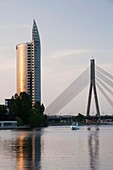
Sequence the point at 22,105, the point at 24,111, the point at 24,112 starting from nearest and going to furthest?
the point at 22,105 → the point at 24,111 → the point at 24,112

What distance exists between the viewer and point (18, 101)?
134875mm

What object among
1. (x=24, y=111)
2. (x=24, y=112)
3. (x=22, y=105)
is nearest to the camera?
(x=22, y=105)

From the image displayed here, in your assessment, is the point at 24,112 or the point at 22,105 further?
the point at 24,112

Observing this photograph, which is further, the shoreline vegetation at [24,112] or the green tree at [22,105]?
the shoreline vegetation at [24,112]

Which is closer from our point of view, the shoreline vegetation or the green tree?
the green tree

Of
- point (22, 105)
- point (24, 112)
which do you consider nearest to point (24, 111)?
point (24, 112)

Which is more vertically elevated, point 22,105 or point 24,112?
Result: point 22,105

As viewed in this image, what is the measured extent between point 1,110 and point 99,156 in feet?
368

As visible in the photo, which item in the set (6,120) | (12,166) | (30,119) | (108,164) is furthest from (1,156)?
(6,120)

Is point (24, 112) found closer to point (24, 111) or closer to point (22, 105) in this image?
point (24, 111)

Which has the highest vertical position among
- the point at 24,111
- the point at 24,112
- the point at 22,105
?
the point at 22,105

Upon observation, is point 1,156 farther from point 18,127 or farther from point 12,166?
point 18,127

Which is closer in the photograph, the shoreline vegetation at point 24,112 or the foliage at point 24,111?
the foliage at point 24,111

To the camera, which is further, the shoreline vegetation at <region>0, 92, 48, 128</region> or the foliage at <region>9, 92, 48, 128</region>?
the shoreline vegetation at <region>0, 92, 48, 128</region>
